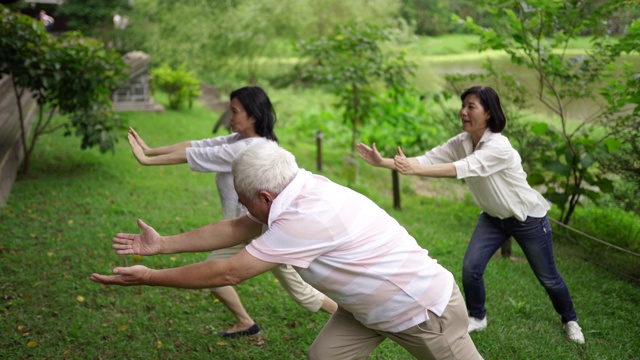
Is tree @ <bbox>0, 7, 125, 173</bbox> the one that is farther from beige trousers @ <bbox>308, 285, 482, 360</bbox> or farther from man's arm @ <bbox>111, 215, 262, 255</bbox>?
beige trousers @ <bbox>308, 285, 482, 360</bbox>

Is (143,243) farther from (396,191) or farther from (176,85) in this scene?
(176,85)

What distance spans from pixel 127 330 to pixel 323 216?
2414 mm

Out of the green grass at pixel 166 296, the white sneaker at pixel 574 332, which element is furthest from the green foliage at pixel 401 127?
the white sneaker at pixel 574 332

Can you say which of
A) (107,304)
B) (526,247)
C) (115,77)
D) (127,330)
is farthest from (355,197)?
(115,77)

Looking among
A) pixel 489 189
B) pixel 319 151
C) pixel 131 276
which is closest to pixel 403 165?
pixel 489 189

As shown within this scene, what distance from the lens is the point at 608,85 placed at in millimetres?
6281

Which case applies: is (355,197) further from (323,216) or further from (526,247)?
(526,247)

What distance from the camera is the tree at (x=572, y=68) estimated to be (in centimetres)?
575

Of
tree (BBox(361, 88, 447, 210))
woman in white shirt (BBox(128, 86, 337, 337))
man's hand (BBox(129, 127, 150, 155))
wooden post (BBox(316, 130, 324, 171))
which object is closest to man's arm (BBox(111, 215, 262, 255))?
woman in white shirt (BBox(128, 86, 337, 337))

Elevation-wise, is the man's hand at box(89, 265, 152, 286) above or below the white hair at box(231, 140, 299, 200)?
below

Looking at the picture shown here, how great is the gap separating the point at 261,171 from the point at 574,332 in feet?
9.20

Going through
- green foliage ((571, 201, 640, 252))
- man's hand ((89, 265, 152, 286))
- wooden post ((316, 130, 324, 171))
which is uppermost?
man's hand ((89, 265, 152, 286))

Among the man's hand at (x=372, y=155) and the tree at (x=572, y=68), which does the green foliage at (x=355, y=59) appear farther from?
the man's hand at (x=372, y=155)

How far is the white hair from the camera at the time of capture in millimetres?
2338
